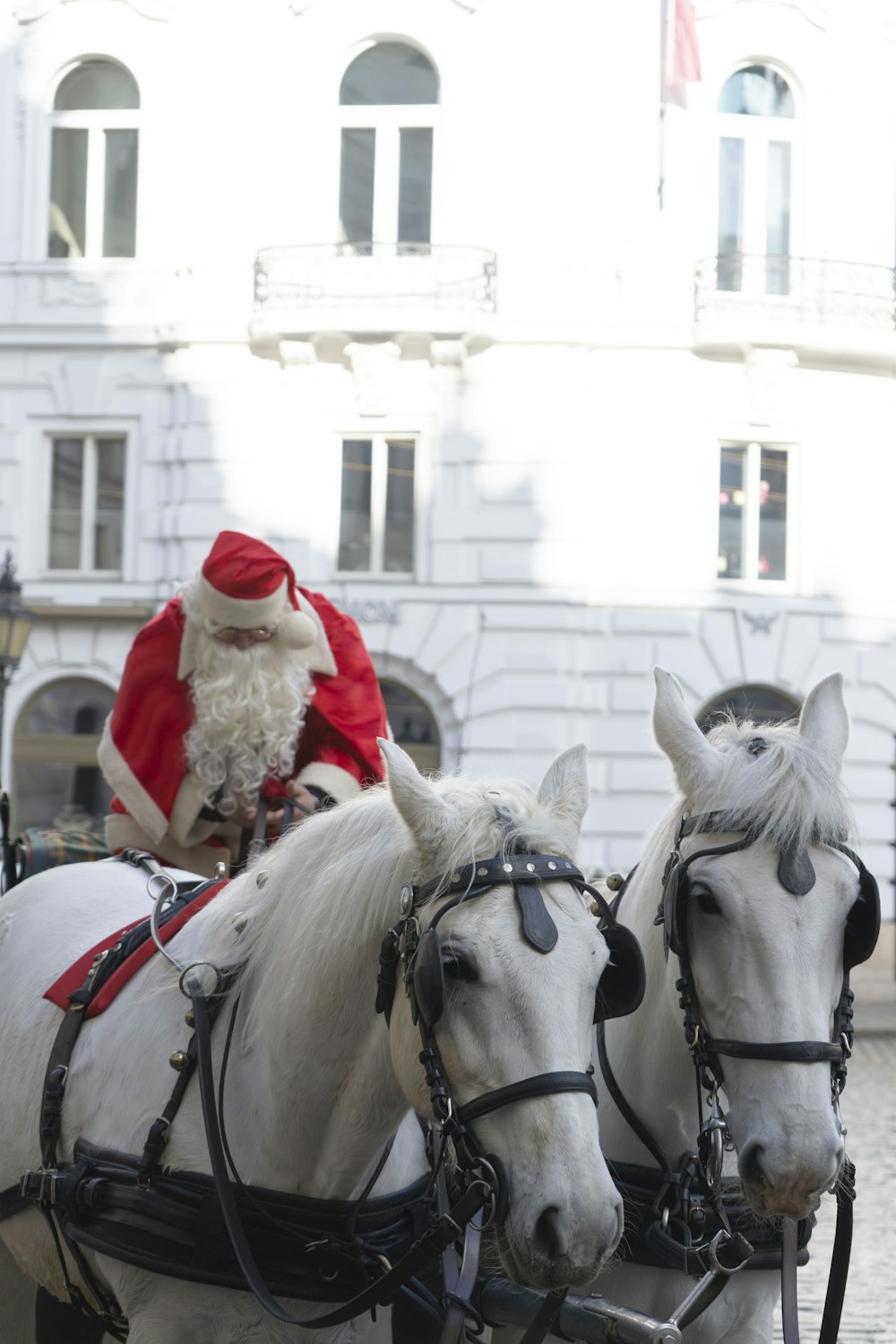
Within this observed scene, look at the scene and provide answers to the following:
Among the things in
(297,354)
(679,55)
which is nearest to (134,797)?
(297,354)

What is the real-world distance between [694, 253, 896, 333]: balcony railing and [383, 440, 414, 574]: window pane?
3.90 metres

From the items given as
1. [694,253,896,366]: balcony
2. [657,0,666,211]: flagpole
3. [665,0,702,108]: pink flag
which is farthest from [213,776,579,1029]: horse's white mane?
[657,0,666,211]: flagpole

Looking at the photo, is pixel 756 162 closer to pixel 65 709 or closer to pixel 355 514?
pixel 355 514

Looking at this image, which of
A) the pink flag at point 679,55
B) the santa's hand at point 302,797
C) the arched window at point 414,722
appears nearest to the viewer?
the santa's hand at point 302,797

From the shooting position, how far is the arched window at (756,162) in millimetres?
19844

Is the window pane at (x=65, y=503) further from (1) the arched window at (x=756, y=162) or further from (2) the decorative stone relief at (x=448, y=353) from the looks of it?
(1) the arched window at (x=756, y=162)

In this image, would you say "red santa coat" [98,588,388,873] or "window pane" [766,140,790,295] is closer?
"red santa coat" [98,588,388,873]

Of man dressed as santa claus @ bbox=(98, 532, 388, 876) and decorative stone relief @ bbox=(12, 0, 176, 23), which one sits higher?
decorative stone relief @ bbox=(12, 0, 176, 23)

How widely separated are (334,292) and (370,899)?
16.9m

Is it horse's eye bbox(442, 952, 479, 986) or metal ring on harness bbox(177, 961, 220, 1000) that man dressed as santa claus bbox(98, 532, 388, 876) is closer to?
metal ring on harness bbox(177, 961, 220, 1000)

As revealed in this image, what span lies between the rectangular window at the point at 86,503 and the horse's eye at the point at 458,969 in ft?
57.6

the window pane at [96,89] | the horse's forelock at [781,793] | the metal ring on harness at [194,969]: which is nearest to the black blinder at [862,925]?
the horse's forelock at [781,793]

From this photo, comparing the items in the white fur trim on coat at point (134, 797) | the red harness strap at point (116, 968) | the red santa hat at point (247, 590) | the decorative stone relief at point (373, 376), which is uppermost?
the decorative stone relief at point (373, 376)

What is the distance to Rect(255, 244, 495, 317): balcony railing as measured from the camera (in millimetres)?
18906
